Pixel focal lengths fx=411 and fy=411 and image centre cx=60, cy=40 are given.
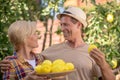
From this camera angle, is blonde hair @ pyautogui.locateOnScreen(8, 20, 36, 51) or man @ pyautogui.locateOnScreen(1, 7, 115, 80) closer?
blonde hair @ pyautogui.locateOnScreen(8, 20, 36, 51)

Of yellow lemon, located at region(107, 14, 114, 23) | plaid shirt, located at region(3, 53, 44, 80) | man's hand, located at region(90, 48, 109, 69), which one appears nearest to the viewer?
plaid shirt, located at region(3, 53, 44, 80)

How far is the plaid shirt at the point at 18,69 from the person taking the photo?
3240 mm

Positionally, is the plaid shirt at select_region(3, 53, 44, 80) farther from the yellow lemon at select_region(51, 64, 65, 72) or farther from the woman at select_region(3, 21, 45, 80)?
the yellow lemon at select_region(51, 64, 65, 72)

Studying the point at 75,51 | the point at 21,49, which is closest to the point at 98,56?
the point at 75,51

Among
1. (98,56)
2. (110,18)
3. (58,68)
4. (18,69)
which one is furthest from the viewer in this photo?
(110,18)

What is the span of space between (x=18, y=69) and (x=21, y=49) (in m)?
0.21

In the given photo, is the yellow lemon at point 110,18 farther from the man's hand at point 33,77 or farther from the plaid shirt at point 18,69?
the man's hand at point 33,77

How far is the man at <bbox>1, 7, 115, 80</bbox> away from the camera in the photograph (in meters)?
3.69

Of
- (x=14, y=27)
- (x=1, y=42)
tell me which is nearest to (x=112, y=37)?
(x=1, y=42)

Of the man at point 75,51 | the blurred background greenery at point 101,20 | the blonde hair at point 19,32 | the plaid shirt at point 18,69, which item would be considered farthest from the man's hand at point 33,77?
the blurred background greenery at point 101,20

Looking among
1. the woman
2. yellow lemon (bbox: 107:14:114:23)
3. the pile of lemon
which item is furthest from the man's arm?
yellow lemon (bbox: 107:14:114:23)

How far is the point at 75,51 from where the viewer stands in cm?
379

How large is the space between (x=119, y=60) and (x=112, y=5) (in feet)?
2.95

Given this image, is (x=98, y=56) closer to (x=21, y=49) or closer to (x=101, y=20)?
(x=21, y=49)
